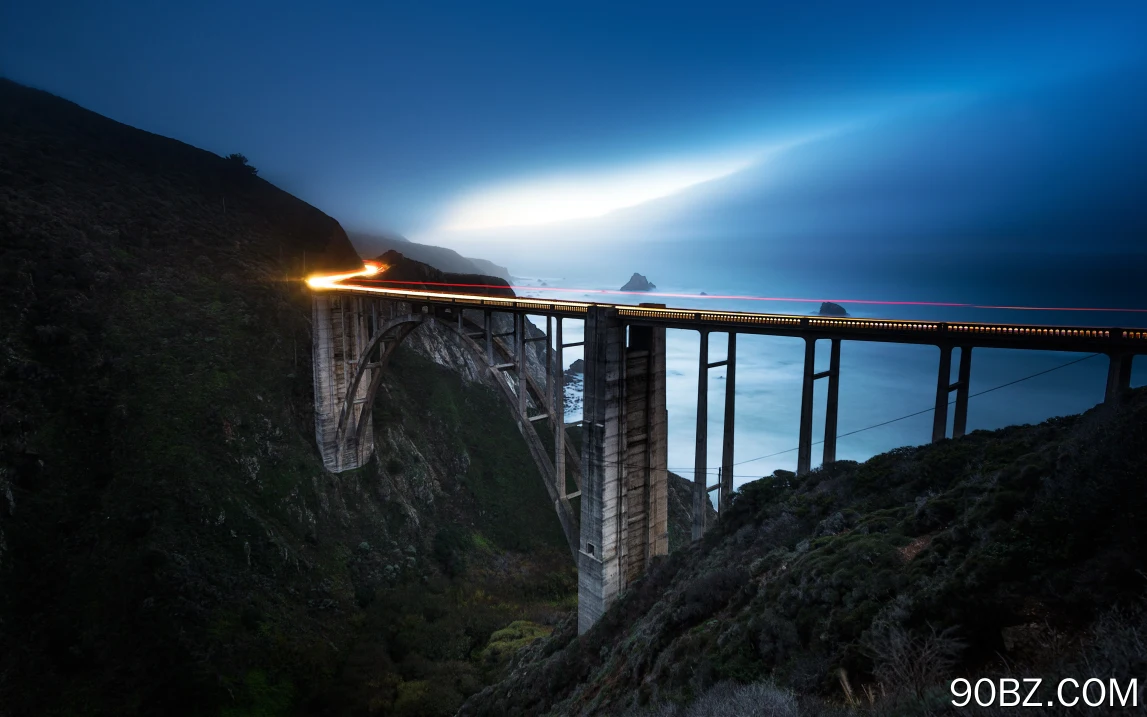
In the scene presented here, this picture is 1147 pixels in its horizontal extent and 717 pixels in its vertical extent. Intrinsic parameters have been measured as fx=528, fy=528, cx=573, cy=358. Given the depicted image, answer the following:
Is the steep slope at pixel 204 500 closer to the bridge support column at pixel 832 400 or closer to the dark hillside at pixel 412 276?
the dark hillside at pixel 412 276

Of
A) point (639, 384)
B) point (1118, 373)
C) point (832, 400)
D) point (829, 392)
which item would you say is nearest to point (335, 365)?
point (639, 384)

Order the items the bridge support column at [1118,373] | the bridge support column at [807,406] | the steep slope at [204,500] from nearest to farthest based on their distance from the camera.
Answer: the bridge support column at [1118,373]
the bridge support column at [807,406]
the steep slope at [204,500]

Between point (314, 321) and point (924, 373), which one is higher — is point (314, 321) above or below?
above

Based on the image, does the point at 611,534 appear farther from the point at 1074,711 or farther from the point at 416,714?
the point at 1074,711

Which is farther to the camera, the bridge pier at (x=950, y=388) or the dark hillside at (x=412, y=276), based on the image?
the dark hillside at (x=412, y=276)

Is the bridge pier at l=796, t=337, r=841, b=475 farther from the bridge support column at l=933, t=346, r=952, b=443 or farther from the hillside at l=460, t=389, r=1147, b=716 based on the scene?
the bridge support column at l=933, t=346, r=952, b=443

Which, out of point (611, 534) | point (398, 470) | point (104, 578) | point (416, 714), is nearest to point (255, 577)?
point (104, 578)

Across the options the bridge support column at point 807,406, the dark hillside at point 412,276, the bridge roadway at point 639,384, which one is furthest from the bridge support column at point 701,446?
the dark hillside at point 412,276
